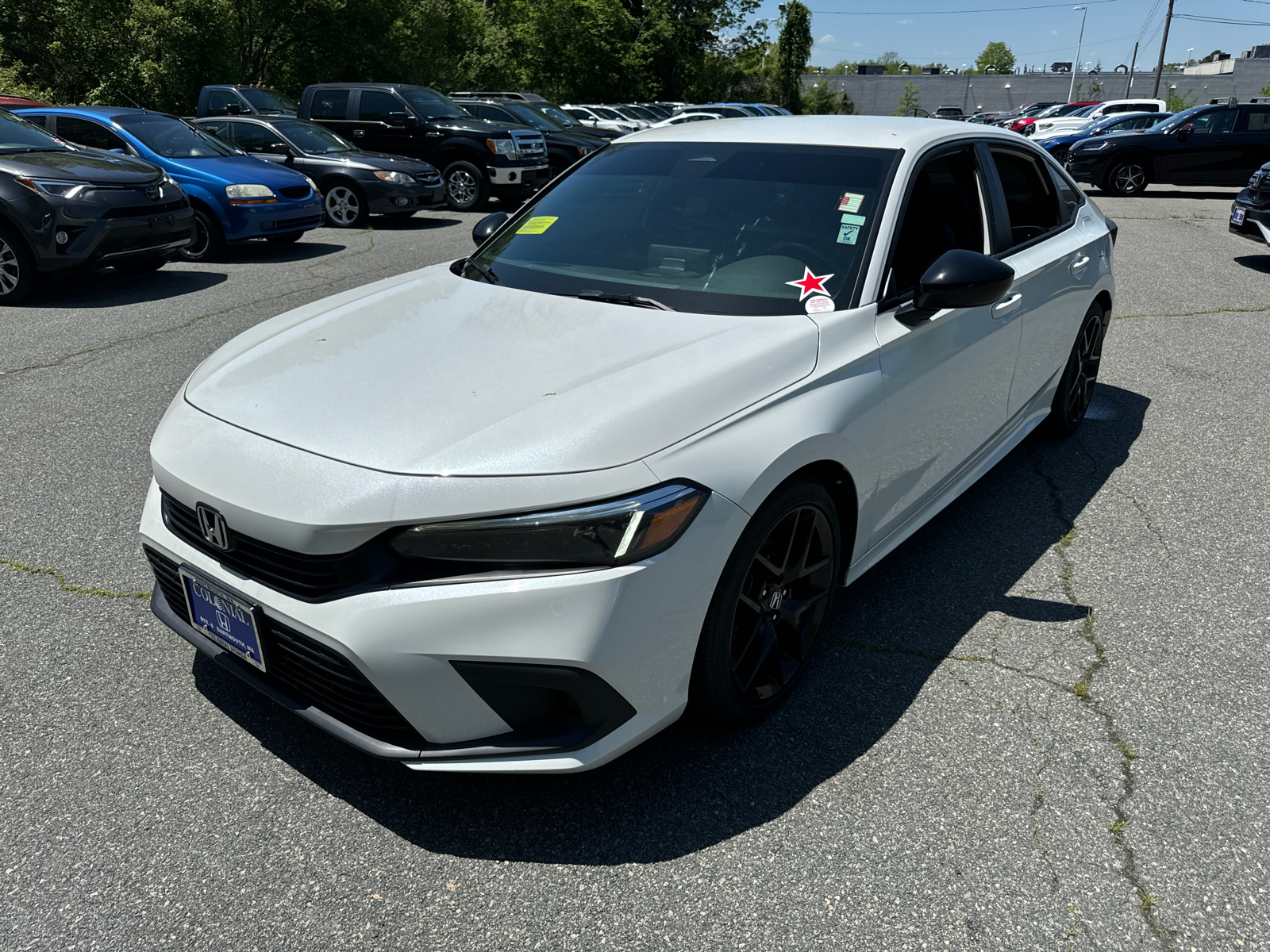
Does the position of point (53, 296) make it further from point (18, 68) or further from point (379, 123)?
point (18, 68)

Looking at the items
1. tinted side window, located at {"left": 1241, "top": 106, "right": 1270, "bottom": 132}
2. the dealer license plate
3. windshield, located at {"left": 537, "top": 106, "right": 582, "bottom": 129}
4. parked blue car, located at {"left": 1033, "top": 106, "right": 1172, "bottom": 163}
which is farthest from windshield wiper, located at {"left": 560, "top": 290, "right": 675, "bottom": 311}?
parked blue car, located at {"left": 1033, "top": 106, "right": 1172, "bottom": 163}

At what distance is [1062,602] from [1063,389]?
1723 millimetres

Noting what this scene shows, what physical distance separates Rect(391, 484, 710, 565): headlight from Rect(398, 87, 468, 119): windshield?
14264 millimetres

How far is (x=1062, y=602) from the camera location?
3496mm

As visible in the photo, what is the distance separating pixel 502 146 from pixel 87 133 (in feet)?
19.0

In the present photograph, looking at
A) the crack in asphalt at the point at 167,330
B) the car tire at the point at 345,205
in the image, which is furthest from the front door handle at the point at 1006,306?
the car tire at the point at 345,205

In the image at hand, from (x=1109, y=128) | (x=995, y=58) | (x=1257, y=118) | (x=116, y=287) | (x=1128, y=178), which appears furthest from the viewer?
(x=995, y=58)

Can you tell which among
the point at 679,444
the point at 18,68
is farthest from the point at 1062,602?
the point at 18,68

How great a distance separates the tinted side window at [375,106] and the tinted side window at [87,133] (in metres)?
5.17

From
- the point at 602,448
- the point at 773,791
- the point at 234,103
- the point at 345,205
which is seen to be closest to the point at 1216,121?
the point at 345,205

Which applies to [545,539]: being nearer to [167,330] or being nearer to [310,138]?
[167,330]

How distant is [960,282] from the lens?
9.50 feet

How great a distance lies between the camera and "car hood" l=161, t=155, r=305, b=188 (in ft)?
33.2

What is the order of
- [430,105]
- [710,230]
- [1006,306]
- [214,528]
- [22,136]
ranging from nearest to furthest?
[214,528] < [710,230] < [1006,306] < [22,136] < [430,105]
